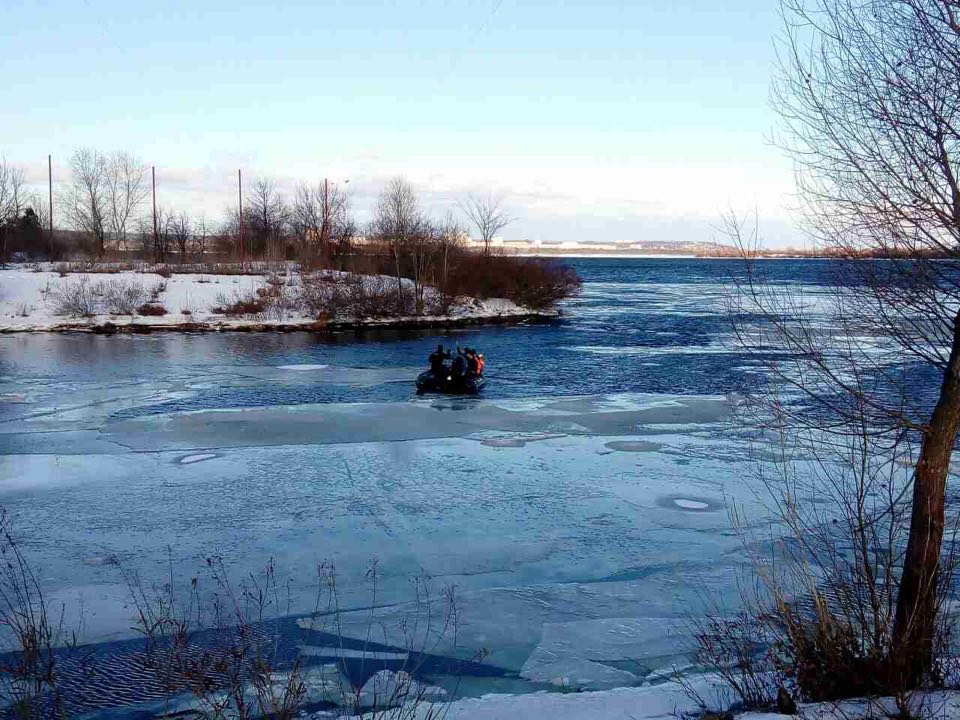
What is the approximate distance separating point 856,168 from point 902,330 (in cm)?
106

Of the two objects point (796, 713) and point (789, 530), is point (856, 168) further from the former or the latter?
point (789, 530)

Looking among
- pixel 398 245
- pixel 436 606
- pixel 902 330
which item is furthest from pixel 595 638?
pixel 398 245

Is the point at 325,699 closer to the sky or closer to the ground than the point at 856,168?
closer to the ground

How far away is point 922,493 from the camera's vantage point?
523 centimetres

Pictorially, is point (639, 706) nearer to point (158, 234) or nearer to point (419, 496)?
point (419, 496)

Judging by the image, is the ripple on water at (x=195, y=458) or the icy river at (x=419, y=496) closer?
the icy river at (x=419, y=496)

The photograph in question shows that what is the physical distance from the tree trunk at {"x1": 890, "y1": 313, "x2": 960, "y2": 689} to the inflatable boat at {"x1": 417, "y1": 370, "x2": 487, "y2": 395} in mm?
15295

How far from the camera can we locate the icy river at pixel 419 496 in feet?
24.8

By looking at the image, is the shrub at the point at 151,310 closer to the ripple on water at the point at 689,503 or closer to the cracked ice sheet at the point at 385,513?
the cracked ice sheet at the point at 385,513

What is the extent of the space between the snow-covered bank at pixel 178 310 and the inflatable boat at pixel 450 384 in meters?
20.1

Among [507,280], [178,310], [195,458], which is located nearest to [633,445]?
[195,458]

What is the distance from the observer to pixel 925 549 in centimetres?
523

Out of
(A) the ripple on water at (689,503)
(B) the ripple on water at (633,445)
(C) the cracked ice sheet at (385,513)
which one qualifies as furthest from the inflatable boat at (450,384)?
(A) the ripple on water at (689,503)

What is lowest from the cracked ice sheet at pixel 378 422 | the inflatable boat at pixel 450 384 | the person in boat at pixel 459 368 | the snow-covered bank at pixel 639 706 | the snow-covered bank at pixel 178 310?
the snow-covered bank at pixel 639 706
